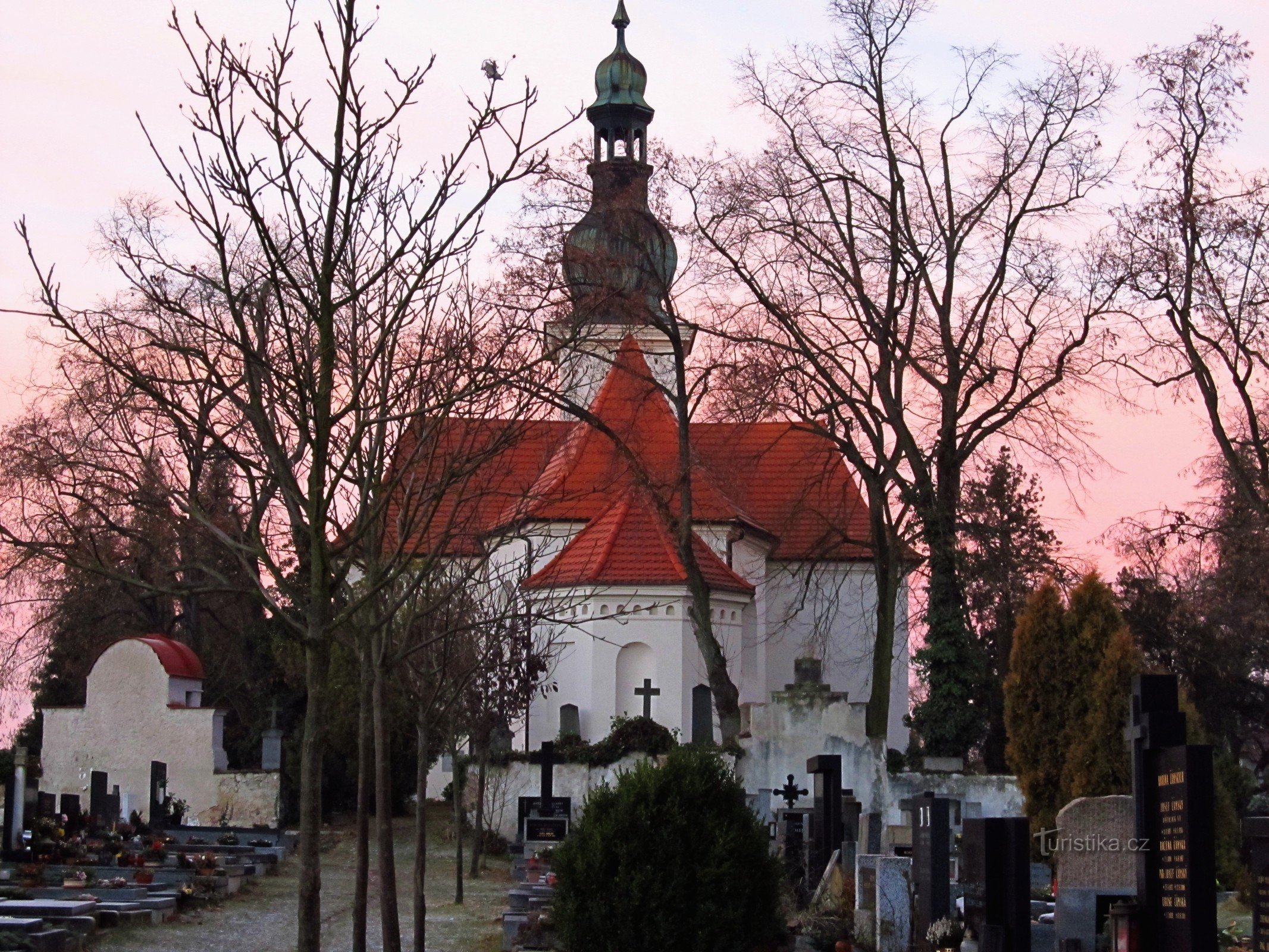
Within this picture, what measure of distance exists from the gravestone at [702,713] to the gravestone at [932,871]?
1335 centimetres

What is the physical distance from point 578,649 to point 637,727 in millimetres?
4342

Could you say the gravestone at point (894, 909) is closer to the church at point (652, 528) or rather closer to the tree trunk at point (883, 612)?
the church at point (652, 528)

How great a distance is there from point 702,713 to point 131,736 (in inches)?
388

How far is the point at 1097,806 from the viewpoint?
40.2 feet

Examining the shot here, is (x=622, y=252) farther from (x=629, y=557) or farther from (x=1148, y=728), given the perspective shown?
(x=1148, y=728)

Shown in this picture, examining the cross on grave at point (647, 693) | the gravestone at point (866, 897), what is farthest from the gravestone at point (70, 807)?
the cross on grave at point (647, 693)

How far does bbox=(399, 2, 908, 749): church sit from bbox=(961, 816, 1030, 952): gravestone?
8.14 m

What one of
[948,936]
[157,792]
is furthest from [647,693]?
[948,936]

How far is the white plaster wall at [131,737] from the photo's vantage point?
27.9 meters

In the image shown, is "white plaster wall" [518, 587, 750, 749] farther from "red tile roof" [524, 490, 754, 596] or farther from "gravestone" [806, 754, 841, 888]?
"gravestone" [806, 754, 841, 888]

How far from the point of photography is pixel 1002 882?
35.1 feet

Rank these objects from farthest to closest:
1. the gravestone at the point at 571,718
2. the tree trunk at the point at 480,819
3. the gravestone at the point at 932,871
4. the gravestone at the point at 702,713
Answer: the gravestone at the point at 571,718 < the gravestone at the point at 702,713 < the tree trunk at the point at 480,819 < the gravestone at the point at 932,871

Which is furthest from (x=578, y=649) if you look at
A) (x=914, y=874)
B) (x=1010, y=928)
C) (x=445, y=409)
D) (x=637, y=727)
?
(x=445, y=409)

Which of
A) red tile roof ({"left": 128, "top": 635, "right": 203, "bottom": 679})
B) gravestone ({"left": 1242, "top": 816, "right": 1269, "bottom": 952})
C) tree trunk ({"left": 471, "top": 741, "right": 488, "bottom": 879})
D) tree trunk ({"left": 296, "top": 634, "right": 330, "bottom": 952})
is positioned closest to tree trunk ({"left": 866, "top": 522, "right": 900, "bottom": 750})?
tree trunk ({"left": 471, "top": 741, "right": 488, "bottom": 879})
